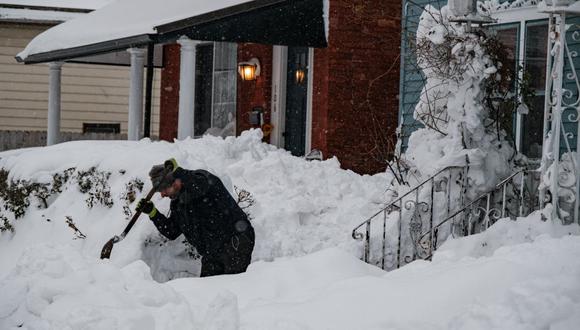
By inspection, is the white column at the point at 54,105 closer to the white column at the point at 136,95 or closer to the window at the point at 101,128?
the white column at the point at 136,95

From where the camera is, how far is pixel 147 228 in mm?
10266

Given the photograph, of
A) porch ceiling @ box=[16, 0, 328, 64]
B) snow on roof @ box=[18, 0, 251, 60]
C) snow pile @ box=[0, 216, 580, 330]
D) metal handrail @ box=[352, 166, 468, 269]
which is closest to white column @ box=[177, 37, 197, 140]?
porch ceiling @ box=[16, 0, 328, 64]

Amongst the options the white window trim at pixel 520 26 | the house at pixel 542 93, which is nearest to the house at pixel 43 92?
the house at pixel 542 93

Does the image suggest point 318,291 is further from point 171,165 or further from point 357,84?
point 357,84

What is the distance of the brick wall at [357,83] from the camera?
1499 centimetres

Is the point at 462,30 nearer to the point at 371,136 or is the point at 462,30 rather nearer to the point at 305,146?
the point at 371,136

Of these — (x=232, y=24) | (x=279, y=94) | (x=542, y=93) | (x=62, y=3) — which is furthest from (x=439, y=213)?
(x=62, y=3)

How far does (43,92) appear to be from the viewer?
25078mm

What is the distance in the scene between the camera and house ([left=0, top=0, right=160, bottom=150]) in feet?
80.8

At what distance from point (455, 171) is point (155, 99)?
16573 mm

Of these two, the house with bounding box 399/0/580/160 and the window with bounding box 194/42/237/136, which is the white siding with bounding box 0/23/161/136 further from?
the house with bounding box 399/0/580/160

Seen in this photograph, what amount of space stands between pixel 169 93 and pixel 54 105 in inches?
119

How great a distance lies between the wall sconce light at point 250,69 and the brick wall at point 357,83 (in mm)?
2413

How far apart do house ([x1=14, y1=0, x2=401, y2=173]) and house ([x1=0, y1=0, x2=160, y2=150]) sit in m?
7.53
